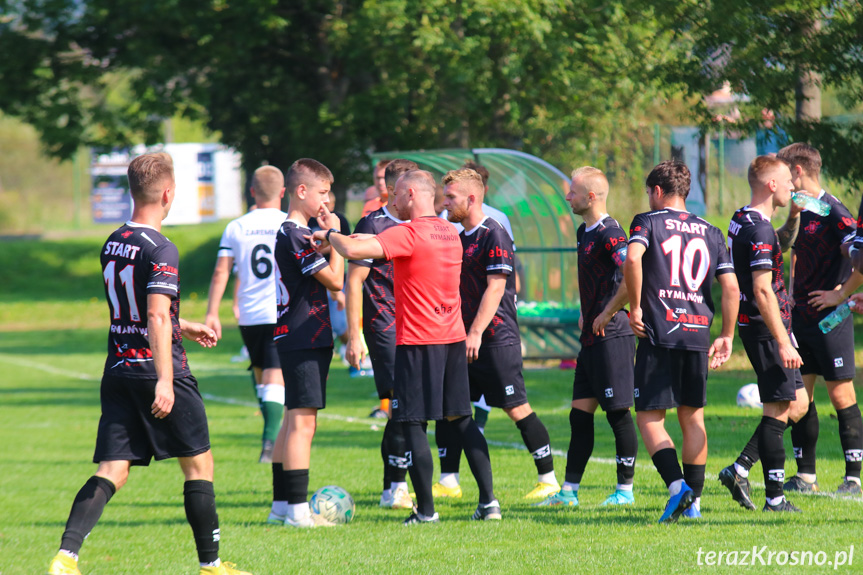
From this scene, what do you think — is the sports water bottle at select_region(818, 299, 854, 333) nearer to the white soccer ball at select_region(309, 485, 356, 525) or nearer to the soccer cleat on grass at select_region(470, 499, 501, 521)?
the soccer cleat on grass at select_region(470, 499, 501, 521)

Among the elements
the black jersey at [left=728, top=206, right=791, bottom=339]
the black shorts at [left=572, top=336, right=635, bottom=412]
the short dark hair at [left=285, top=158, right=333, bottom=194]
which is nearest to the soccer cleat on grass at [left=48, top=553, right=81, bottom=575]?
the short dark hair at [left=285, top=158, right=333, bottom=194]

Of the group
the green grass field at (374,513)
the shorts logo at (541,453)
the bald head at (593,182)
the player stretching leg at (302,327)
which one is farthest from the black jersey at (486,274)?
the green grass field at (374,513)

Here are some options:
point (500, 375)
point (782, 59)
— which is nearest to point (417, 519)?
point (500, 375)

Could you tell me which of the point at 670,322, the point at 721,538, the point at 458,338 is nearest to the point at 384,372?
the point at 458,338

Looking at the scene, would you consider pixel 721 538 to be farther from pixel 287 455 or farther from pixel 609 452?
pixel 609 452

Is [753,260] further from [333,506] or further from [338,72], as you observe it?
[338,72]

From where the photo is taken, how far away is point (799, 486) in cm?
686

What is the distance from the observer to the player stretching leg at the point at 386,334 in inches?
274

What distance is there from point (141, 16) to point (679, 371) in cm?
2033

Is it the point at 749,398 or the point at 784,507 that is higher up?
the point at 749,398

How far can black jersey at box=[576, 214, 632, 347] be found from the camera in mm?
6535

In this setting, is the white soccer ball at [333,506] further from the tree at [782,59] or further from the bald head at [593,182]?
the tree at [782,59]

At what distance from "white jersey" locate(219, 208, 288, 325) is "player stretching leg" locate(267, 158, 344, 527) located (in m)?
1.87

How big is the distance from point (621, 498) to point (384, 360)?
6.13ft
